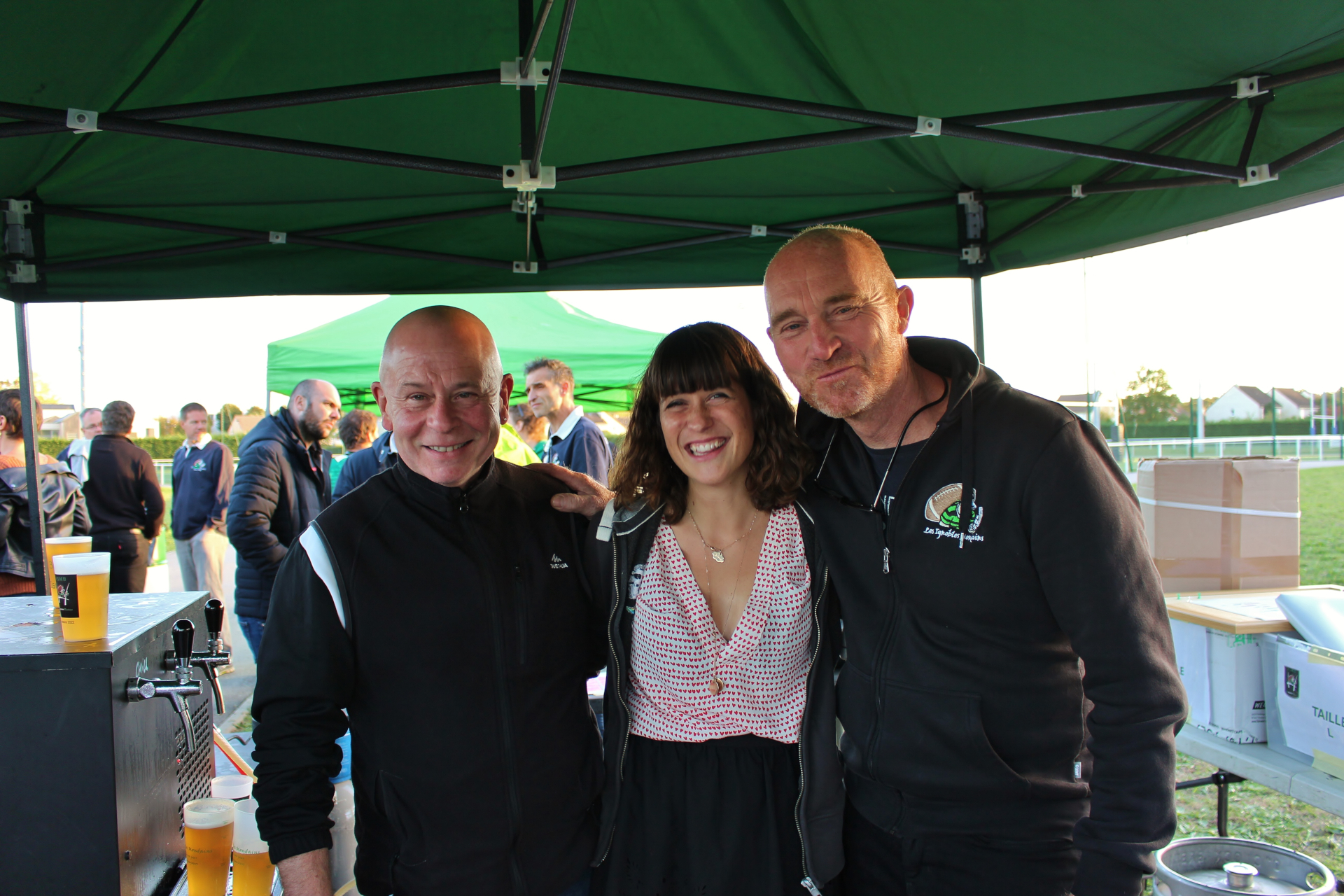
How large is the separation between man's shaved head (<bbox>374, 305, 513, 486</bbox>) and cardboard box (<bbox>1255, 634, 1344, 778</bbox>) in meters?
2.52

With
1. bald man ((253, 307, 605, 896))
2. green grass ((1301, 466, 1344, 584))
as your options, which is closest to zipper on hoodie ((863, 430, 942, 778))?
bald man ((253, 307, 605, 896))

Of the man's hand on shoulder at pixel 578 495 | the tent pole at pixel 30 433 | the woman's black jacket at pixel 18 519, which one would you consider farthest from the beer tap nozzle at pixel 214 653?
the woman's black jacket at pixel 18 519

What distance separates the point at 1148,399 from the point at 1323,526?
19.6ft

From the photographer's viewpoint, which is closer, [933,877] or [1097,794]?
[1097,794]

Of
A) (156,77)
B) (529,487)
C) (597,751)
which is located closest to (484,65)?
(156,77)

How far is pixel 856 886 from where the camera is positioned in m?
1.66

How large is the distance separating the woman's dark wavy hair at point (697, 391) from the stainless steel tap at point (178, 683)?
0.87m

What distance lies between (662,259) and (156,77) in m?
2.06

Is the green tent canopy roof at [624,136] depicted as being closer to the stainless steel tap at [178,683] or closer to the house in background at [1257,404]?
the stainless steel tap at [178,683]

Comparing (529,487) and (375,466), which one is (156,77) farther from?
(375,466)

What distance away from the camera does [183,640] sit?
59.7 inches

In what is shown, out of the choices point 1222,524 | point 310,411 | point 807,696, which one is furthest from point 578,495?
point 310,411

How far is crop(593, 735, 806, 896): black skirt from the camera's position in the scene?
157cm

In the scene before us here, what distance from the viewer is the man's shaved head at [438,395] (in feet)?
4.93
